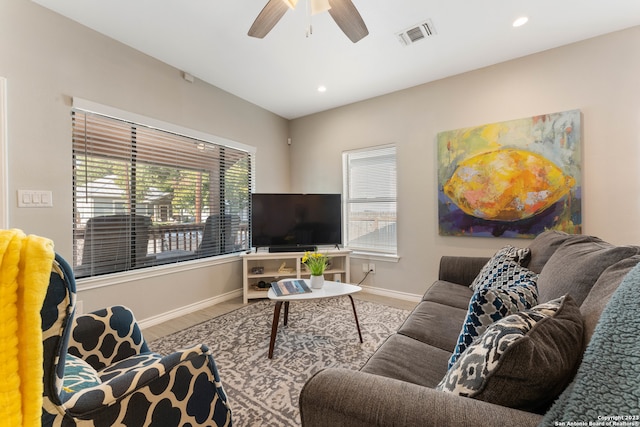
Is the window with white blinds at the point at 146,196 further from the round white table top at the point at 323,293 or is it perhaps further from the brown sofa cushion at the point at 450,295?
the brown sofa cushion at the point at 450,295

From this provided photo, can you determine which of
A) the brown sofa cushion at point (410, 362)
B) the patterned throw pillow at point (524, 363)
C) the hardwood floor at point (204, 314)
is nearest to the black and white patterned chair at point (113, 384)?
the brown sofa cushion at point (410, 362)

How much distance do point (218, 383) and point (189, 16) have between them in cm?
→ 249

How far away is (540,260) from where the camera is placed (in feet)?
5.54

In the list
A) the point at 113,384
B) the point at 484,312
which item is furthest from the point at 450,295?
the point at 113,384

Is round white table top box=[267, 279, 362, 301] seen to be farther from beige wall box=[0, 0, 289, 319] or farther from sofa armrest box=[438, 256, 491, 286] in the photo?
beige wall box=[0, 0, 289, 319]

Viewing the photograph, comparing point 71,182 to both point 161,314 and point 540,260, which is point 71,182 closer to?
point 161,314

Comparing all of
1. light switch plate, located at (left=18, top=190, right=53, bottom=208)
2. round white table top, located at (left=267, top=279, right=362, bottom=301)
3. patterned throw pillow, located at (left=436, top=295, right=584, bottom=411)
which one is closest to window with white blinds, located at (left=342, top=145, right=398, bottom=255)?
round white table top, located at (left=267, top=279, right=362, bottom=301)

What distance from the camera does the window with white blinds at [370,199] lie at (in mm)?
3396

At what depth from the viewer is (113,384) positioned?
2.46ft

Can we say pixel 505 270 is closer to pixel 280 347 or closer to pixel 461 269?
pixel 461 269

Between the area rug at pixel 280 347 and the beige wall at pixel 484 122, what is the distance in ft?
3.29

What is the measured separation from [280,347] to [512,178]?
8.77 ft

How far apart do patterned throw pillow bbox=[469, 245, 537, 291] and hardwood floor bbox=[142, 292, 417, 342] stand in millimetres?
1262

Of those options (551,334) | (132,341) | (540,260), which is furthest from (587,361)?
(132,341)
